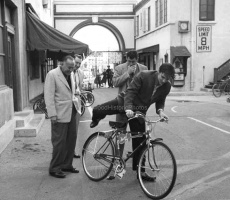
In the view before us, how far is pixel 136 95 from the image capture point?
5082mm

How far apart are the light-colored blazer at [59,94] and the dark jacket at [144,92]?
38.1 inches

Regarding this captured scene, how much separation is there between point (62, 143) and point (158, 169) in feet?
5.35

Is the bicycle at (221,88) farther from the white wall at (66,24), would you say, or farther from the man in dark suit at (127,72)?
the white wall at (66,24)

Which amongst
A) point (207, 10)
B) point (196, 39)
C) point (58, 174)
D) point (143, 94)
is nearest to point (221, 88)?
point (196, 39)

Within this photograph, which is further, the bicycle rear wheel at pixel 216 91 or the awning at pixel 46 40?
the bicycle rear wheel at pixel 216 91

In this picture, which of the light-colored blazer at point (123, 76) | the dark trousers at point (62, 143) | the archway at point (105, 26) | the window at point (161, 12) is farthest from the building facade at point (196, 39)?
the dark trousers at point (62, 143)

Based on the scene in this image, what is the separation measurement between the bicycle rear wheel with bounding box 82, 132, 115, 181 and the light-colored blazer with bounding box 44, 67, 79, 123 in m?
0.53

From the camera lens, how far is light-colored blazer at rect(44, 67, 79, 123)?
5.48 metres

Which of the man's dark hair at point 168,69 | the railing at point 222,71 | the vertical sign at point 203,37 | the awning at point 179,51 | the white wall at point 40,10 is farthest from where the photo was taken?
the vertical sign at point 203,37

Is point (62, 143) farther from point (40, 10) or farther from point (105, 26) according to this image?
point (105, 26)

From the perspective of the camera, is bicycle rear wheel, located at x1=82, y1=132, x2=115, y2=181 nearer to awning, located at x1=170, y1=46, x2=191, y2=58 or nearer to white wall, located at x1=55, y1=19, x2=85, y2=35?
awning, located at x1=170, y1=46, x2=191, y2=58

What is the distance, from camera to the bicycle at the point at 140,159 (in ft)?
14.6

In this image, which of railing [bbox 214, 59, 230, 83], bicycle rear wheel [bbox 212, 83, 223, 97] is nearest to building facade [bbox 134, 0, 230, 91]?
railing [bbox 214, 59, 230, 83]

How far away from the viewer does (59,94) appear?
5566mm
